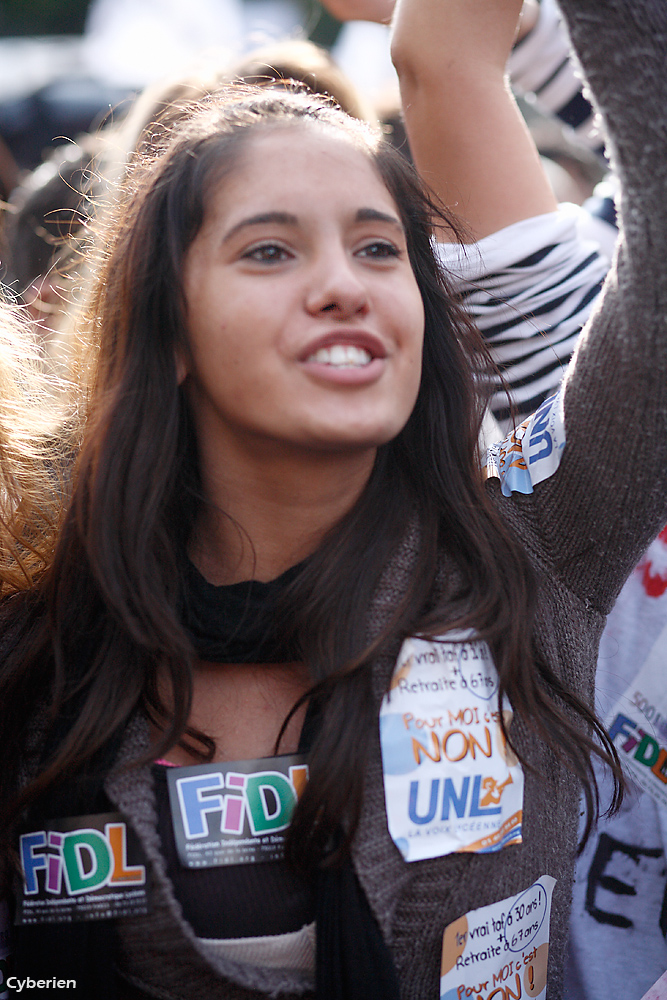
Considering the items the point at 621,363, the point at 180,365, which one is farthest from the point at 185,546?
the point at 621,363

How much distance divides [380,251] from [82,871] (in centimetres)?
107

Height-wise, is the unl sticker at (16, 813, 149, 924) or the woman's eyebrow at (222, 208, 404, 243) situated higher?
the woman's eyebrow at (222, 208, 404, 243)

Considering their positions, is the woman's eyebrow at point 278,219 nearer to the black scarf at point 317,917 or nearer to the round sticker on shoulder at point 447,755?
the black scarf at point 317,917

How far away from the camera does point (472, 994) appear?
129 cm

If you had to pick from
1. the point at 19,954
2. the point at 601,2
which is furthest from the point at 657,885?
the point at 601,2

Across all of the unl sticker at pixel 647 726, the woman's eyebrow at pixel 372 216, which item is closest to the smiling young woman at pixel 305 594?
the woman's eyebrow at pixel 372 216

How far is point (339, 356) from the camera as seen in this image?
133 centimetres

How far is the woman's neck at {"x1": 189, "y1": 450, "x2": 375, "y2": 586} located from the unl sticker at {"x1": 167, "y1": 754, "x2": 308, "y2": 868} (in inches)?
12.8

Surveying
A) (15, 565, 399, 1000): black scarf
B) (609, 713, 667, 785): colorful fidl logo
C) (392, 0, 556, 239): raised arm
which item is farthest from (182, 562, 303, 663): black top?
(392, 0, 556, 239): raised arm

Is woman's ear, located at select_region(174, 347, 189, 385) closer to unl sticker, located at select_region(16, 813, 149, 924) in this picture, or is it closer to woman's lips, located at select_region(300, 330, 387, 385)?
woman's lips, located at select_region(300, 330, 387, 385)

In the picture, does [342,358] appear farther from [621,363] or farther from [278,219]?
[621,363]

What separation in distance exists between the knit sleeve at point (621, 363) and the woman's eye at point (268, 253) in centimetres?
48

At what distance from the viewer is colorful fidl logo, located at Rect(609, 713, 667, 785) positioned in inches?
63.7

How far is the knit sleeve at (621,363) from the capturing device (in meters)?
1.15
